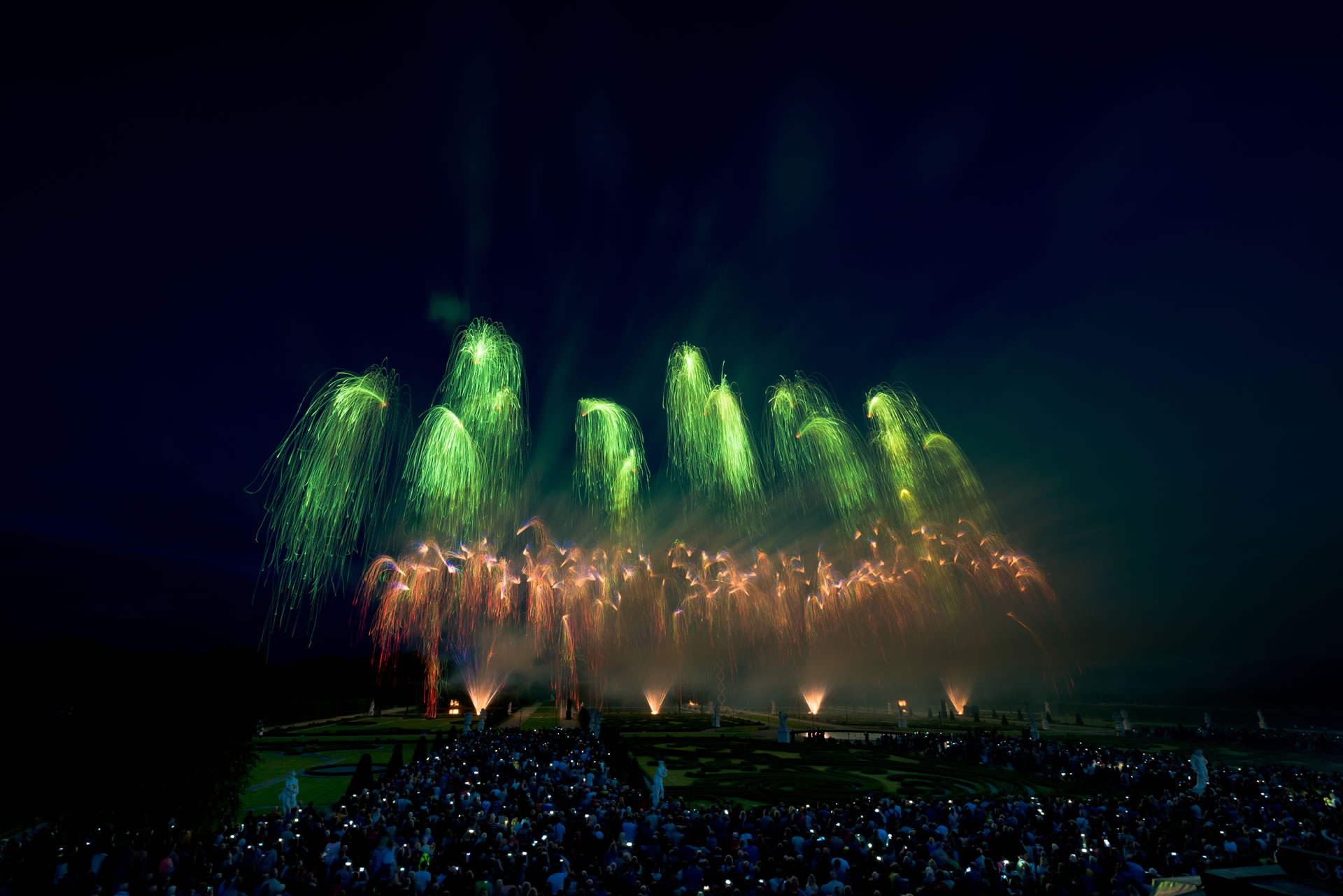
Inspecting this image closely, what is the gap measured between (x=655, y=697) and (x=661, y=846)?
6180 centimetres

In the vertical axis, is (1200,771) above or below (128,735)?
below

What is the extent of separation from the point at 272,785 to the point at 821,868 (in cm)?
2724

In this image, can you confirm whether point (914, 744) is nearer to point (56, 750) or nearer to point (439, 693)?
point (56, 750)

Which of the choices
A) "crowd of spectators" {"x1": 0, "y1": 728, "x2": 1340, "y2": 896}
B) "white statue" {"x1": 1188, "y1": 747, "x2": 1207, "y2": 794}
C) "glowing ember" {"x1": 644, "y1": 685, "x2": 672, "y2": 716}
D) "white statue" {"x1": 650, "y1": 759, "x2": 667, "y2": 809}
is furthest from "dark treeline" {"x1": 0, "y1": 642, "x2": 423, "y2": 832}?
"glowing ember" {"x1": 644, "y1": 685, "x2": 672, "y2": 716}

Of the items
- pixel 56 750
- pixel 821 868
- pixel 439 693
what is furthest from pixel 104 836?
pixel 439 693

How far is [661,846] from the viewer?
15.9m

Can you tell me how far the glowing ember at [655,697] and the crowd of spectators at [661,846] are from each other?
5331 cm

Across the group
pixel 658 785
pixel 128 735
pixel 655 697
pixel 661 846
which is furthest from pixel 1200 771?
pixel 655 697

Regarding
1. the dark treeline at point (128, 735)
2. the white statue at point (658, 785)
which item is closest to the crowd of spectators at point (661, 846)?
the white statue at point (658, 785)

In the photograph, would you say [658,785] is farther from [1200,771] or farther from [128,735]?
[1200,771]

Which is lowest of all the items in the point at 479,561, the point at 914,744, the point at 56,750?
the point at 914,744

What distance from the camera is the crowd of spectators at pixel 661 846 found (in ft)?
42.4

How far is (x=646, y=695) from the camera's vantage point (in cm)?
7544

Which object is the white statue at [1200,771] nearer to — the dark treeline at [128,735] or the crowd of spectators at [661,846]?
the crowd of spectators at [661,846]
